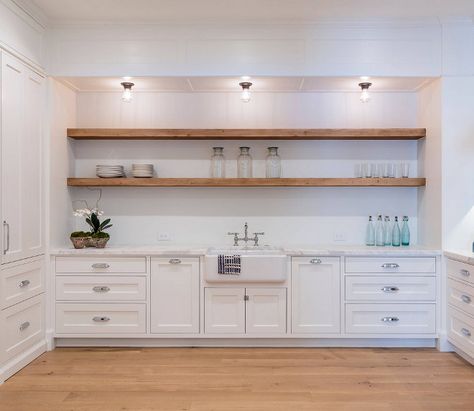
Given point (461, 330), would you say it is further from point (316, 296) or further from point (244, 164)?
point (244, 164)

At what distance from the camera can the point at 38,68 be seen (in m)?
3.34

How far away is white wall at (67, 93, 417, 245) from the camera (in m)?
3.96

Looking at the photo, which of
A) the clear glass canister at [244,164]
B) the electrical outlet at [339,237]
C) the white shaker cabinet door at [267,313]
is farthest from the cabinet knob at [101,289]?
the electrical outlet at [339,237]

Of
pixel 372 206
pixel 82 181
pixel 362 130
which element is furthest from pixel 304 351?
pixel 82 181

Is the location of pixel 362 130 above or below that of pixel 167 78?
below

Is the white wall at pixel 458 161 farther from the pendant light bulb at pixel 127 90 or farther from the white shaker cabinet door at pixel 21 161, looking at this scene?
the white shaker cabinet door at pixel 21 161

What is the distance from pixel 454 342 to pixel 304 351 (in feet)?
3.82

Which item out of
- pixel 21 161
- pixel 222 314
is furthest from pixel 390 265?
pixel 21 161

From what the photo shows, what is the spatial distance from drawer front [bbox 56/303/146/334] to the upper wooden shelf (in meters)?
1.47

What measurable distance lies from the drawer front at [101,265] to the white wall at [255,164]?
51cm

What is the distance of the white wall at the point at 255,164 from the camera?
13.0 ft

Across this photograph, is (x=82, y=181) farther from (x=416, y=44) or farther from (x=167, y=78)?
(x=416, y=44)

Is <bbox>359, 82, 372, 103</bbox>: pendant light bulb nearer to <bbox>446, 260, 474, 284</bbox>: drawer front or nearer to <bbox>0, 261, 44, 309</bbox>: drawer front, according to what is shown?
<bbox>446, 260, 474, 284</bbox>: drawer front

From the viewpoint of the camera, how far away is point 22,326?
3.12 metres
